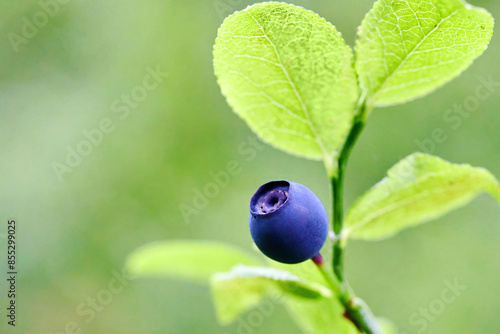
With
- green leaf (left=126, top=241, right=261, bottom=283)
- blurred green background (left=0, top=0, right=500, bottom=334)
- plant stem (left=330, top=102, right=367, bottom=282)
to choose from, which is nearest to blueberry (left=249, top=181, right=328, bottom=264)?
plant stem (left=330, top=102, right=367, bottom=282)

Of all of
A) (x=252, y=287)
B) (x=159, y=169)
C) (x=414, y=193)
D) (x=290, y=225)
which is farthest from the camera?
(x=159, y=169)

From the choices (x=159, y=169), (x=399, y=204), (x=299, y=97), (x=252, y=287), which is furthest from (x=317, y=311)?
(x=159, y=169)

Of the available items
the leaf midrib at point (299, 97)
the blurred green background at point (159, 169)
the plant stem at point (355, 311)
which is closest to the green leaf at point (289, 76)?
the leaf midrib at point (299, 97)

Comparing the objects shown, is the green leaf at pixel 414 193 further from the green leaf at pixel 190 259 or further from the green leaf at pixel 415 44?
the green leaf at pixel 190 259

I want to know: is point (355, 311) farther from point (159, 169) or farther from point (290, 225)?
point (159, 169)

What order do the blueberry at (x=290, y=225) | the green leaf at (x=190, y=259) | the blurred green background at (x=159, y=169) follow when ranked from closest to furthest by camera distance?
the blueberry at (x=290, y=225) → the green leaf at (x=190, y=259) → the blurred green background at (x=159, y=169)

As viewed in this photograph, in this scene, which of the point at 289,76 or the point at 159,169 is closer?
the point at 289,76

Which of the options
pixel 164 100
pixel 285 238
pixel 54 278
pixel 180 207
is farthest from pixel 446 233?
pixel 285 238
